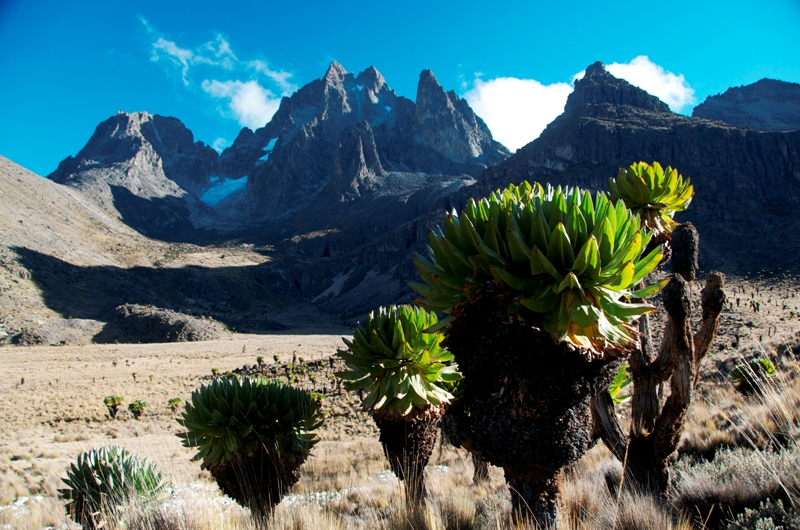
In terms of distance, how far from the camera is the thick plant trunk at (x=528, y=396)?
10.6 feet

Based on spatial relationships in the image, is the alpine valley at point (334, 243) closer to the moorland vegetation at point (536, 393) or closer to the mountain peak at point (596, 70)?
the mountain peak at point (596, 70)

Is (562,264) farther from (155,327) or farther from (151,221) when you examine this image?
(151,221)

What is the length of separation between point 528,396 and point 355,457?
11.0m

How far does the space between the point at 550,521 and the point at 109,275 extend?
93.4 meters

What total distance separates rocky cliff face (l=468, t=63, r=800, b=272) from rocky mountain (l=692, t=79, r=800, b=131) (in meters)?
71.5

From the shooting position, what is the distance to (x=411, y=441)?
5.28 meters

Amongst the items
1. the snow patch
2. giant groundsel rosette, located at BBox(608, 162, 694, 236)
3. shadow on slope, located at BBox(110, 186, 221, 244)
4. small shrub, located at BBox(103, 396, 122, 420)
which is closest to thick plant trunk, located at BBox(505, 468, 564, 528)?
giant groundsel rosette, located at BBox(608, 162, 694, 236)

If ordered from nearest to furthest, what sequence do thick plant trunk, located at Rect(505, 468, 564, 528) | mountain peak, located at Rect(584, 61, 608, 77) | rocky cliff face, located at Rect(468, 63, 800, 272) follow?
thick plant trunk, located at Rect(505, 468, 564, 528) < rocky cliff face, located at Rect(468, 63, 800, 272) < mountain peak, located at Rect(584, 61, 608, 77)

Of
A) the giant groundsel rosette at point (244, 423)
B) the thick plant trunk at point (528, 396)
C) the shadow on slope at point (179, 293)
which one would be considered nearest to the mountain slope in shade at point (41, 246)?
the shadow on slope at point (179, 293)

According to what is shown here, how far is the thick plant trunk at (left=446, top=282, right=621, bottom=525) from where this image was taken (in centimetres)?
322

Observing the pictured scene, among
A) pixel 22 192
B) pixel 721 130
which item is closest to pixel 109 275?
pixel 22 192

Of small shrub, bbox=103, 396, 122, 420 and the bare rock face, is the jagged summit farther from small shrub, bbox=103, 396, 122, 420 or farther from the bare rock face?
small shrub, bbox=103, 396, 122, 420

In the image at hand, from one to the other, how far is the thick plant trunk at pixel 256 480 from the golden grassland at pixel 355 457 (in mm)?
269

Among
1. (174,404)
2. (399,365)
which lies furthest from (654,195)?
(174,404)
